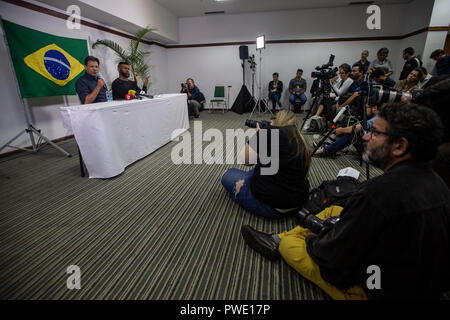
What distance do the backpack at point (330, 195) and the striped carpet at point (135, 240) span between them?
0.21m

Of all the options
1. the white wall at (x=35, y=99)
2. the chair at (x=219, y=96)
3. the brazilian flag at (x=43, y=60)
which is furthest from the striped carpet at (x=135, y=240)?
the chair at (x=219, y=96)

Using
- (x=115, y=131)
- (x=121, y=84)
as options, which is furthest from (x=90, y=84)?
(x=115, y=131)

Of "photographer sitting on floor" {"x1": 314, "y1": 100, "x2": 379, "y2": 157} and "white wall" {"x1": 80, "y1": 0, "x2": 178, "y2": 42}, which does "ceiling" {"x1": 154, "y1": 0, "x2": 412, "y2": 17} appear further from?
"photographer sitting on floor" {"x1": 314, "y1": 100, "x2": 379, "y2": 157}

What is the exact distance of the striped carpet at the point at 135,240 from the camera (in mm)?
1109

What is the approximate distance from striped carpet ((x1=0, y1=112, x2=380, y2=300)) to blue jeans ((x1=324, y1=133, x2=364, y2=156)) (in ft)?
1.43

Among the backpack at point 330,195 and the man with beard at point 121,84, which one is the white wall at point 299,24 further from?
the backpack at point 330,195

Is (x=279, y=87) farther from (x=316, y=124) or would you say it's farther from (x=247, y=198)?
(x=247, y=198)

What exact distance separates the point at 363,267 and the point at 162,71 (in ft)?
25.1

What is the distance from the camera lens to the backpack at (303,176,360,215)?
4.97 ft

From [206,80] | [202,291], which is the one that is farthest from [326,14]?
[202,291]

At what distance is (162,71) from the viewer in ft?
23.3

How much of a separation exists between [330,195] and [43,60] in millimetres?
4384

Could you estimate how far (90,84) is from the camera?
2840mm

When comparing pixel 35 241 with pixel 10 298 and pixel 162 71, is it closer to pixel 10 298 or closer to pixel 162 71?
pixel 10 298
